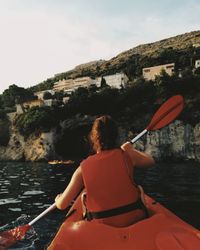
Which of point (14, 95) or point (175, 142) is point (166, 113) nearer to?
point (175, 142)

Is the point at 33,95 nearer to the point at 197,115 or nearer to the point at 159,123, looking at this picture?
the point at 197,115

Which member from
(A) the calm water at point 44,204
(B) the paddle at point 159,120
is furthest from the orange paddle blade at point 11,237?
(A) the calm water at point 44,204

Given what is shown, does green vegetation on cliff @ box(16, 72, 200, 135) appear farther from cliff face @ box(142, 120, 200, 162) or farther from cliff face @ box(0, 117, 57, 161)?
cliff face @ box(142, 120, 200, 162)

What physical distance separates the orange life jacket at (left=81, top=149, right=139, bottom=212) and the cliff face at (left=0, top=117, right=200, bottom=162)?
60.9 meters

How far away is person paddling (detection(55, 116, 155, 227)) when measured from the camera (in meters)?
5.17

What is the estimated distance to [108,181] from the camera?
5176 millimetres

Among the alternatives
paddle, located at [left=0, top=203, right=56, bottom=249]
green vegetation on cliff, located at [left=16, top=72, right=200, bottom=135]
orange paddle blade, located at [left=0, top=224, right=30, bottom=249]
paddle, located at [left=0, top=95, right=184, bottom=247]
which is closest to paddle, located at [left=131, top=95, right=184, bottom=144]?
paddle, located at [left=0, top=95, right=184, bottom=247]

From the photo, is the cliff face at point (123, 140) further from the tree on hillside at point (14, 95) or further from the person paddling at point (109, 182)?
the person paddling at point (109, 182)

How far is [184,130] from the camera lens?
220ft

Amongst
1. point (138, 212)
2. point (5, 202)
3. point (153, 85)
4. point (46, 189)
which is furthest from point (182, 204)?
point (153, 85)

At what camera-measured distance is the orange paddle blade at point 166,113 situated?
7.31m

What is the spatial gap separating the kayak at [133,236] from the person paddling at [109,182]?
7.2 inches

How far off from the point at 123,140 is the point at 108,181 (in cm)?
6710

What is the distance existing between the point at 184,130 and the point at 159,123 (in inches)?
2400
